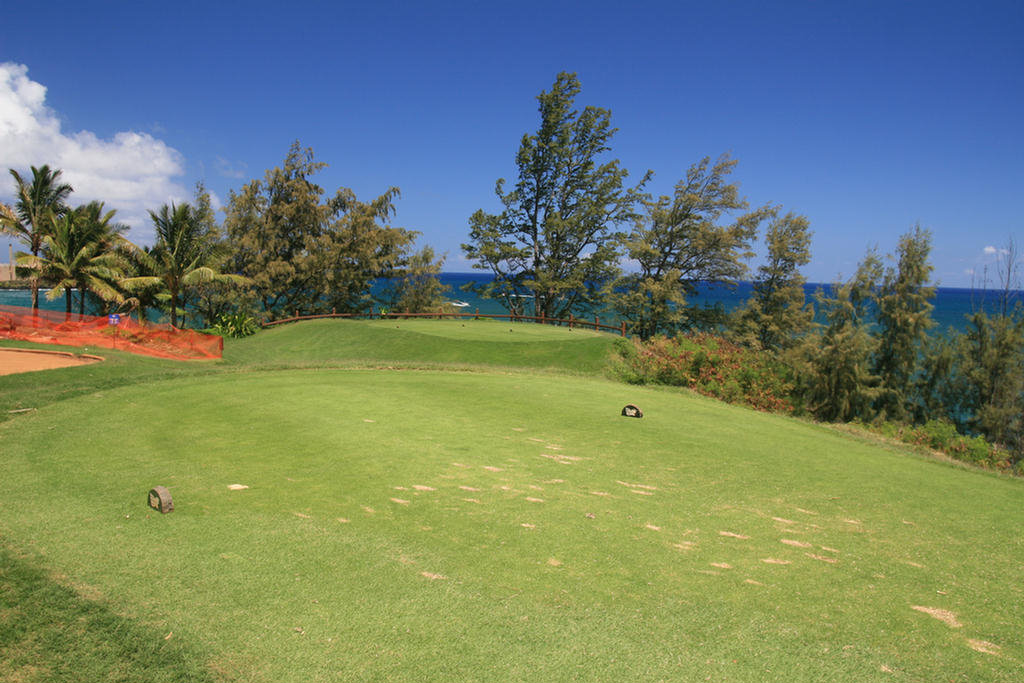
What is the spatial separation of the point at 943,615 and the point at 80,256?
29890 mm

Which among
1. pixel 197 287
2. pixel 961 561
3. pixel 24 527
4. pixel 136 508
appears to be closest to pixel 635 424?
pixel 961 561

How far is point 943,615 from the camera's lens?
12.1 feet

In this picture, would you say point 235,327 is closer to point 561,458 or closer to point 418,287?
point 418,287

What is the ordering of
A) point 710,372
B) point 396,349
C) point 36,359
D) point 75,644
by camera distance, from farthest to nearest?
point 396,349
point 710,372
point 36,359
point 75,644

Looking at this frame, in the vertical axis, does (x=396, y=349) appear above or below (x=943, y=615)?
below

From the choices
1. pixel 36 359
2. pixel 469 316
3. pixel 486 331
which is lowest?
pixel 36 359

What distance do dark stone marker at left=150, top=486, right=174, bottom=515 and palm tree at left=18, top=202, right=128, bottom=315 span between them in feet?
78.4

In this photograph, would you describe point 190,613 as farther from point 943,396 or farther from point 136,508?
point 943,396

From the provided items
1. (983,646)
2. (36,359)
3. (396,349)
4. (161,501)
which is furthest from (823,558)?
(396,349)

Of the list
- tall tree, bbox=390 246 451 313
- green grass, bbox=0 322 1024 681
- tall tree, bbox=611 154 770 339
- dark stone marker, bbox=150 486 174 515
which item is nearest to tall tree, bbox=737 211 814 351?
tall tree, bbox=611 154 770 339

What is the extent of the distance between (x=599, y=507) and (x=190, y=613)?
11.4 feet

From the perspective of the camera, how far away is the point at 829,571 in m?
4.25

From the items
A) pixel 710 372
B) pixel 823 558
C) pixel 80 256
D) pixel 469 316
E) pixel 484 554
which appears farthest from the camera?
pixel 469 316

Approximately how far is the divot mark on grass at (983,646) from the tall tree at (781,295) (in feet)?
106
